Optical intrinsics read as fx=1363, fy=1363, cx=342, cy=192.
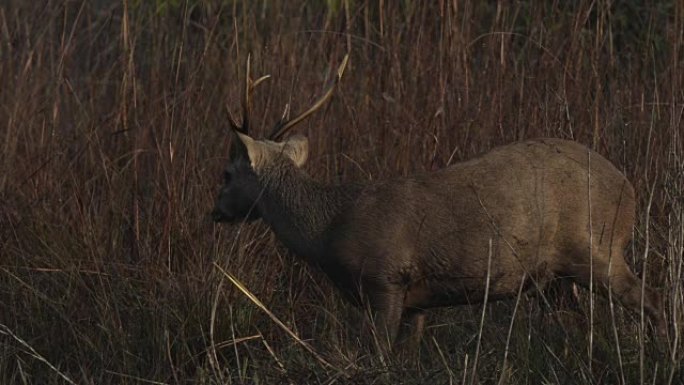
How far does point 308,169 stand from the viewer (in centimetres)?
633

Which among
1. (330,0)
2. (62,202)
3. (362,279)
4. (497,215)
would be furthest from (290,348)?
(330,0)

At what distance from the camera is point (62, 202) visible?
20.0 ft

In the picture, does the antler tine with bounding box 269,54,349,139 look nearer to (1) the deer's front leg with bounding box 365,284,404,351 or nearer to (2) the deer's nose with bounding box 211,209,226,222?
(2) the deer's nose with bounding box 211,209,226,222

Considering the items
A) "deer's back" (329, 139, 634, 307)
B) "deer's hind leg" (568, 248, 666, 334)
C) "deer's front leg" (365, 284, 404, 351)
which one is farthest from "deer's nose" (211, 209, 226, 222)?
"deer's hind leg" (568, 248, 666, 334)

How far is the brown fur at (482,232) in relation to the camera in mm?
4996

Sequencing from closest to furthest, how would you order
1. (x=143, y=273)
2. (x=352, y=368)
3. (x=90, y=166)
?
(x=352, y=368), (x=143, y=273), (x=90, y=166)

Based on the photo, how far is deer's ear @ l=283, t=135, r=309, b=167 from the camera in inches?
220

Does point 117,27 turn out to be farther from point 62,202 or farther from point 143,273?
point 143,273

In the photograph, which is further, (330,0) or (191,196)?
(330,0)

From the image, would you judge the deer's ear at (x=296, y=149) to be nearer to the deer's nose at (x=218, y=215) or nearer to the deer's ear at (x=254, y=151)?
the deer's ear at (x=254, y=151)

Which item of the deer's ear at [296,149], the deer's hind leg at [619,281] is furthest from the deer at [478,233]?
the deer's ear at [296,149]

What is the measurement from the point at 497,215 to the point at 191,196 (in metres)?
1.50

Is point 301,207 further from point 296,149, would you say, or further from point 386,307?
point 386,307

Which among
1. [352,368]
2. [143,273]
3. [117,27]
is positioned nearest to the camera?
[352,368]
